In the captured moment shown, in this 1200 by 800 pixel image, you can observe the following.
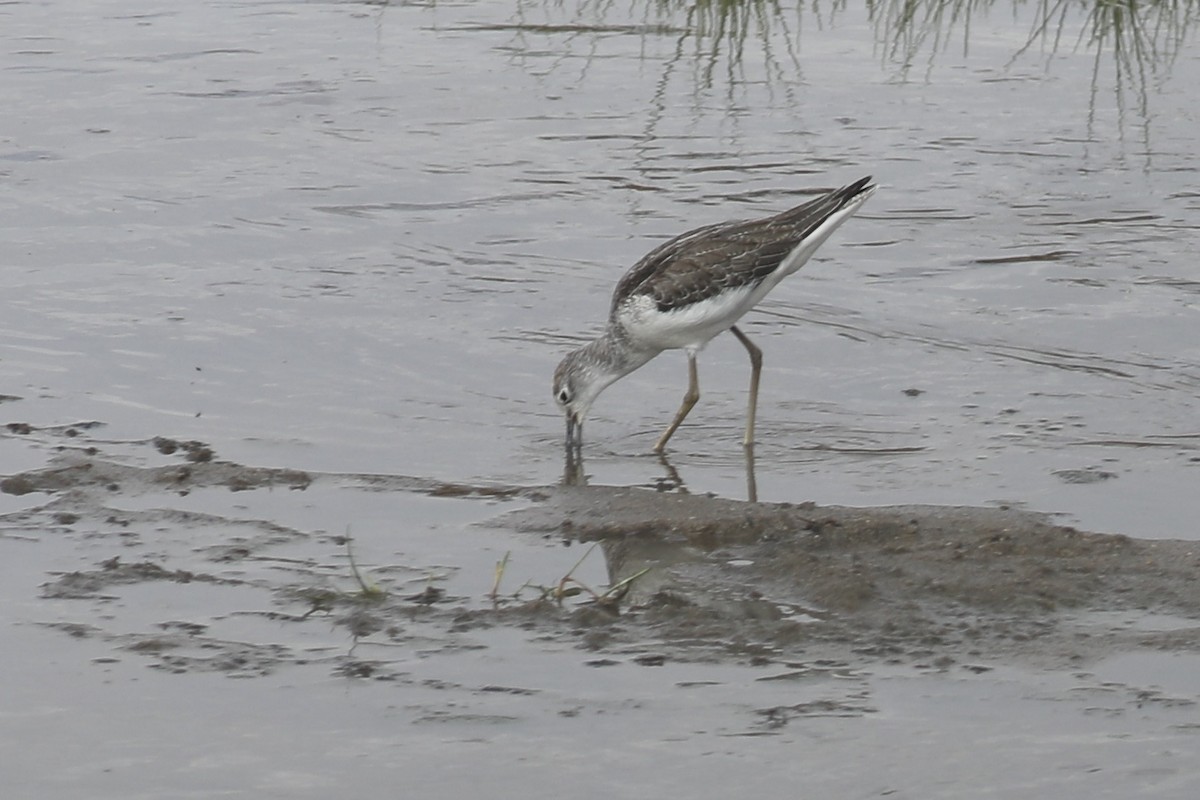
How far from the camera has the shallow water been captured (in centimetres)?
527

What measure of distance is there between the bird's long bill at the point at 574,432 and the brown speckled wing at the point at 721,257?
0.59 m

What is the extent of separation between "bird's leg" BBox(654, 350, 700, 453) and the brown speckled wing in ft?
1.30

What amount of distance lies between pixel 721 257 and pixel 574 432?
103 centimetres

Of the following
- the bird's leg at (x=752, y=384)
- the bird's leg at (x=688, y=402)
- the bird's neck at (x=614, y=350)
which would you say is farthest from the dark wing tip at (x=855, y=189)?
the bird's neck at (x=614, y=350)

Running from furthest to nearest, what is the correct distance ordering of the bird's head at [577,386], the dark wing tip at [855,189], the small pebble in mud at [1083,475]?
1. the dark wing tip at [855,189]
2. the bird's head at [577,386]
3. the small pebble in mud at [1083,475]

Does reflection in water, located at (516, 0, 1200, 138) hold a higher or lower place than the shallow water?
higher

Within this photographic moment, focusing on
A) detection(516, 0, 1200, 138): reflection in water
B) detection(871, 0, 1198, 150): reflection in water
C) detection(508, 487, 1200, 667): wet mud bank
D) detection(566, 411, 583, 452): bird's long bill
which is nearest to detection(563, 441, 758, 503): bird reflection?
detection(566, 411, 583, 452): bird's long bill

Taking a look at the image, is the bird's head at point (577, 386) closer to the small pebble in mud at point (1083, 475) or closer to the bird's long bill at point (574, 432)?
the bird's long bill at point (574, 432)

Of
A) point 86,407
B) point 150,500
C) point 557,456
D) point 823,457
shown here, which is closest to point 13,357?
point 86,407

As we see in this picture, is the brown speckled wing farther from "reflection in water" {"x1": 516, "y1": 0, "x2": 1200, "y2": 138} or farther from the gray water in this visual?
"reflection in water" {"x1": 516, "y1": 0, "x2": 1200, "y2": 138}

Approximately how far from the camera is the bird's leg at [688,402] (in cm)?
812

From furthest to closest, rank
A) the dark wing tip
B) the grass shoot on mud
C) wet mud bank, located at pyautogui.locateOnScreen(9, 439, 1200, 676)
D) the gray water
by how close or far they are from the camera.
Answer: the dark wing tip, the gray water, the grass shoot on mud, wet mud bank, located at pyautogui.locateOnScreen(9, 439, 1200, 676)

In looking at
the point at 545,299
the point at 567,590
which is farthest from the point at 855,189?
the point at 567,590

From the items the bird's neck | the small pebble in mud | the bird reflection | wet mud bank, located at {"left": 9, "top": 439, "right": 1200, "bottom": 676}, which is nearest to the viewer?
wet mud bank, located at {"left": 9, "top": 439, "right": 1200, "bottom": 676}
